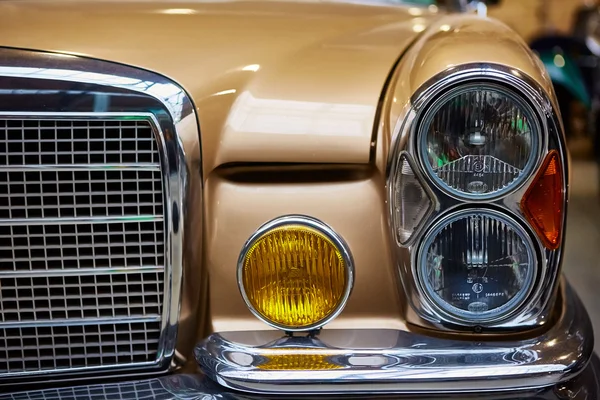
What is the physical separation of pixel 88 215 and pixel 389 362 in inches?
22.4

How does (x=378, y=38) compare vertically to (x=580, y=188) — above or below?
above

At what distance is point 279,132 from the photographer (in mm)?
1222

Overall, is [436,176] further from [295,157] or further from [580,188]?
[580,188]

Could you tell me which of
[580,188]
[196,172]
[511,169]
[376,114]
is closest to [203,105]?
[196,172]

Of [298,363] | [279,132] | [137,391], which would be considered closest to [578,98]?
[279,132]

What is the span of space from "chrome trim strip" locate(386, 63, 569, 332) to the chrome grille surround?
373mm

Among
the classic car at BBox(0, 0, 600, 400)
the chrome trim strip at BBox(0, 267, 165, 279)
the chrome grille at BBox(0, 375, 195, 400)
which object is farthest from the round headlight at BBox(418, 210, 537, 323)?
the chrome trim strip at BBox(0, 267, 165, 279)

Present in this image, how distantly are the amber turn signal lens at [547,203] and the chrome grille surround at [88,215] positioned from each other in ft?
1.91

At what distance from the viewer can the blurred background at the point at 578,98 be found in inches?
132

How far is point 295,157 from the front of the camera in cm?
123

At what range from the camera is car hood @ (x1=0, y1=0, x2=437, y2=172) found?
122cm

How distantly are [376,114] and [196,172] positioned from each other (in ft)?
1.09

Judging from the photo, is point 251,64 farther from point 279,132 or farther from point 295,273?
point 295,273

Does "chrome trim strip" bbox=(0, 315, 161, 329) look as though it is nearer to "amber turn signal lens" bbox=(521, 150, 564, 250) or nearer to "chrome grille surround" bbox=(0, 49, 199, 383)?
"chrome grille surround" bbox=(0, 49, 199, 383)
